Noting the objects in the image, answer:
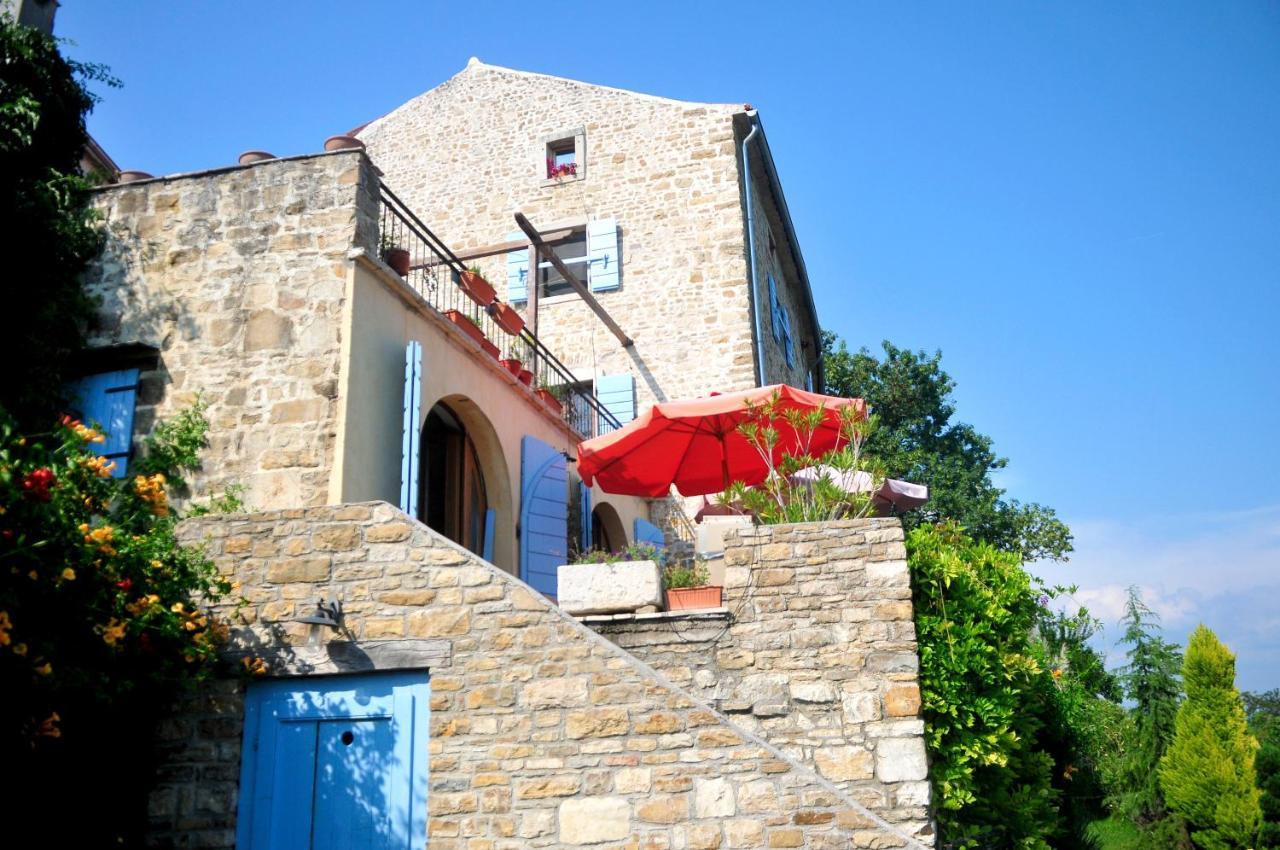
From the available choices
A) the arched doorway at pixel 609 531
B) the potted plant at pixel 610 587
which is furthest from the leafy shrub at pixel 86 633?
the arched doorway at pixel 609 531

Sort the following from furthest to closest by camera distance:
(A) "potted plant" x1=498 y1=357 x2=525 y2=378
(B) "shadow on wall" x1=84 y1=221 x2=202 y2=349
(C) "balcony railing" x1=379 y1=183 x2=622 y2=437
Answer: (C) "balcony railing" x1=379 y1=183 x2=622 y2=437 → (A) "potted plant" x1=498 y1=357 x2=525 y2=378 → (B) "shadow on wall" x1=84 y1=221 x2=202 y2=349

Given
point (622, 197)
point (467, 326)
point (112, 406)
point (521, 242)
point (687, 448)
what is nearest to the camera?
point (112, 406)

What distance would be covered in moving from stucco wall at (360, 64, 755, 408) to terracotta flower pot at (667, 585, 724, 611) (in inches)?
251

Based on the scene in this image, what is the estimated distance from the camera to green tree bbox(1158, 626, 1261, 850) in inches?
360

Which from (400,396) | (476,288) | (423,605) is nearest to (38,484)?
(423,605)

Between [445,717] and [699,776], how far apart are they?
143cm

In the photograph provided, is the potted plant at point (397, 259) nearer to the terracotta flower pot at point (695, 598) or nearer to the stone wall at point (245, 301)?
the stone wall at point (245, 301)

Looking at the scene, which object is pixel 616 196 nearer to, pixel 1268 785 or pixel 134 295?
pixel 134 295

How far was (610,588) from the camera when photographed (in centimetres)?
653

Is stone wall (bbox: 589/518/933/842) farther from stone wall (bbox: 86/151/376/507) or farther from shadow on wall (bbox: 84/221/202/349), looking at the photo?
shadow on wall (bbox: 84/221/202/349)

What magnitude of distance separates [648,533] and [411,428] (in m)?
5.69

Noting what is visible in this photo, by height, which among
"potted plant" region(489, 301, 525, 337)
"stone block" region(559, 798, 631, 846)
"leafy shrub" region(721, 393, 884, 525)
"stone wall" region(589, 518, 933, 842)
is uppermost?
"potted plant" region(489, 301, 525, 337)

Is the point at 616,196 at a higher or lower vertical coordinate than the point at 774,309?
higher

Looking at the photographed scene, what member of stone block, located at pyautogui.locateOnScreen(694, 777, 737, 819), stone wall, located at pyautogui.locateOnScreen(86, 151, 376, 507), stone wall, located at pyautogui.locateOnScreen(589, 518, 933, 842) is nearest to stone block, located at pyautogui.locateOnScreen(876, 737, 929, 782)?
stone wall, located at pyautogui.locateOnScreen(589, 518, 933, 842)
